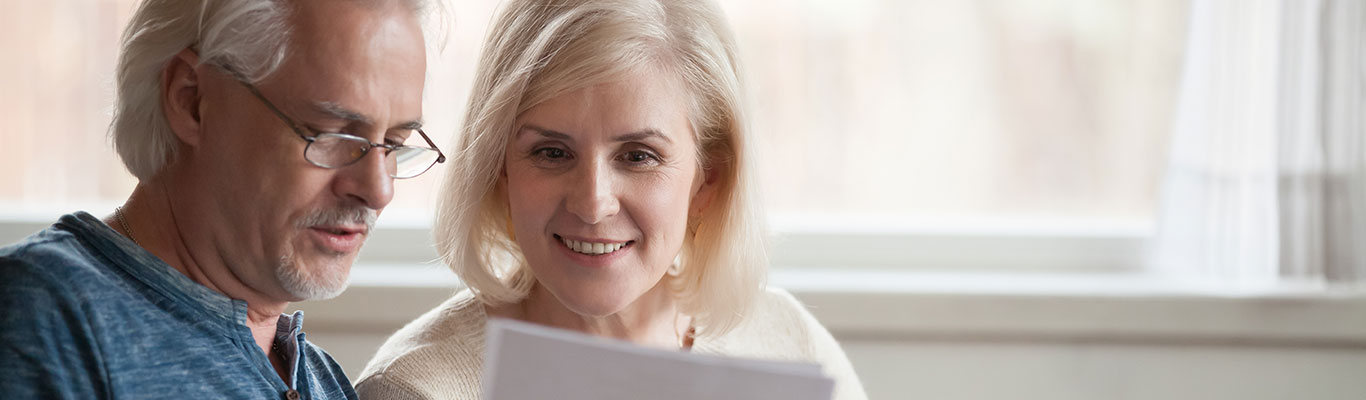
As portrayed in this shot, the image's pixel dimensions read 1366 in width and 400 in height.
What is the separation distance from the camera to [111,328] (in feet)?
3.36

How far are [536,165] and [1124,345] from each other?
1.64 m

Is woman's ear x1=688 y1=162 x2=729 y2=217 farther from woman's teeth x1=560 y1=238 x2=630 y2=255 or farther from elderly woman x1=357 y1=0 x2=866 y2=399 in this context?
woman's teeth x1=560 y1=238 x2=630 y2=255

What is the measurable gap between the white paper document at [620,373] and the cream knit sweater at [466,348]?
0.37 metres

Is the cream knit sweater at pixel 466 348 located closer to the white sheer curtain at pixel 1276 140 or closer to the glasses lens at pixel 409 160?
the glasses lens at pixel 409 160

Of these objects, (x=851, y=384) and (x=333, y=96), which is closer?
(x=333, y=96)

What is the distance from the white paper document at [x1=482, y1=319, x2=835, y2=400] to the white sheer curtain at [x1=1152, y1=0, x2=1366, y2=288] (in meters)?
1.85

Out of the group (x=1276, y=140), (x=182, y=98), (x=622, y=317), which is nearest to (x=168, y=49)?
(x=182, y=98)

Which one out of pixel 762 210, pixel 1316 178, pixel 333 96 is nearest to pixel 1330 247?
pixel 1316 178

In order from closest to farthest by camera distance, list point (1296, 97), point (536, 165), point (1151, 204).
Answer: point (536, 165) < point (1296, 97) < point (1151, 204)

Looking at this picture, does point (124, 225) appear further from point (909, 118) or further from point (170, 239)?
point (909, 118)

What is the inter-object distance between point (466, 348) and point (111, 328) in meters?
0.50

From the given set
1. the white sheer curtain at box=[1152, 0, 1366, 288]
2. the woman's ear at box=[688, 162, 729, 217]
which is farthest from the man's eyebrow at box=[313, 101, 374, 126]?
the white sheer curtain at box=[1152, 0, 1366, 288]

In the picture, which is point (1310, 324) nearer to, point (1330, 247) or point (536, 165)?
point (1330, 247)

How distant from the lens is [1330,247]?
237 cm
